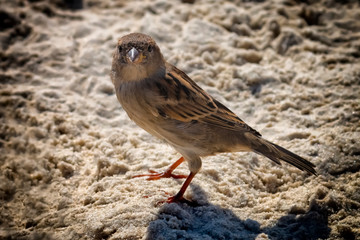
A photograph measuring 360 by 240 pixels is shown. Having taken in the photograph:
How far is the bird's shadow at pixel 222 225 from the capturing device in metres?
3.08

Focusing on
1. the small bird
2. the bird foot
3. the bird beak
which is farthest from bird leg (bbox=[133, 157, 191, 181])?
the bird beak

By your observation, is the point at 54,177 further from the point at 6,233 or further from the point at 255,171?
the point at 255,171

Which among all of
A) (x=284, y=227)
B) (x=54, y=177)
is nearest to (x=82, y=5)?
(x=54, y=177)

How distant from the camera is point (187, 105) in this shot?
11.7 feet

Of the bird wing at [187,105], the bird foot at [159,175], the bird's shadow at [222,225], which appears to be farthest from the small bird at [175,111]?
the bird foot at [159,175]

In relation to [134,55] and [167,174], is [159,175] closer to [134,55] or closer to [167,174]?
[167,174]

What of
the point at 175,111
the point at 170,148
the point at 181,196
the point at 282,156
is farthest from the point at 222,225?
the point at 170,148

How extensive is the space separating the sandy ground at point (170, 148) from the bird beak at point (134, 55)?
3.79 ft

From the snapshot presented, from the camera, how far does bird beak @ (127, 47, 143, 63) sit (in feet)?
10.7

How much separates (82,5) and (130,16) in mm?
934

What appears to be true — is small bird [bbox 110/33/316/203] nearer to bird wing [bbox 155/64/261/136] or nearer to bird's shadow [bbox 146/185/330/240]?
bird wing [bbox 155/64/261/136]

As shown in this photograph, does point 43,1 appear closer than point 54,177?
No

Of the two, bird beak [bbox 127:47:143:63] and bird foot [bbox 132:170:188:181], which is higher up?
bird beak [bbox 127:47:143:63]

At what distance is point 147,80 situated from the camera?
346cm
